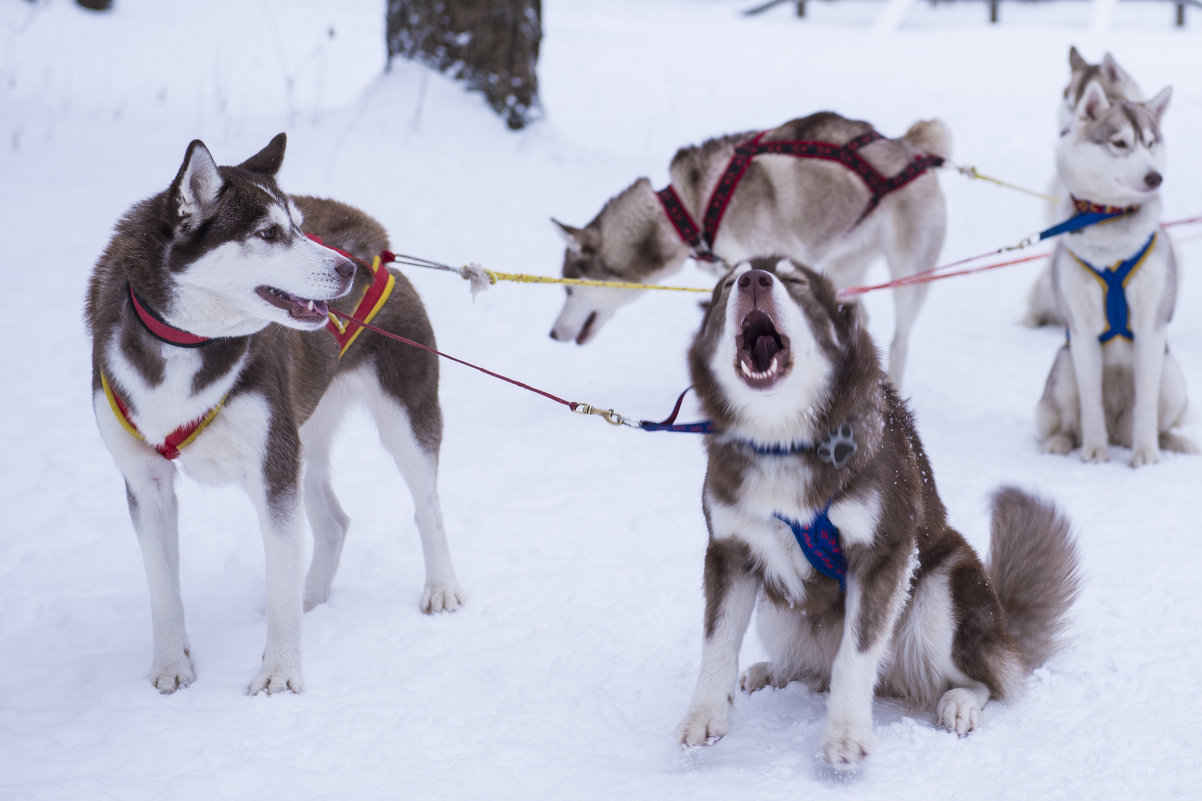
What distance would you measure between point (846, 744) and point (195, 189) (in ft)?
6.78

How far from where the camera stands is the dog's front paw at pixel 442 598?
352cm

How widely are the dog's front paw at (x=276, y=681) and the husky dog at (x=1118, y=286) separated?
3750mm

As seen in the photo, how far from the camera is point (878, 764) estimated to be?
2451 millimetres

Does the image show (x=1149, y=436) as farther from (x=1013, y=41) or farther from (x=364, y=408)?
(x=1013, y=41)

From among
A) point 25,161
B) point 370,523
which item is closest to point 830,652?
point 370,523

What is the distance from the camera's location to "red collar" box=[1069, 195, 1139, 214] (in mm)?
4734

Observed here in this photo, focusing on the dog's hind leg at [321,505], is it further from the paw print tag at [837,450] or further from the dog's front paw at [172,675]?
the paw print tag at [837,450]

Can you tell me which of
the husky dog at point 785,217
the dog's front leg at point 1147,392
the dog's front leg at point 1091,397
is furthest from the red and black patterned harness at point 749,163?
the dog's front leg at point 1147,392

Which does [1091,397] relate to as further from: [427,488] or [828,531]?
[427,488]

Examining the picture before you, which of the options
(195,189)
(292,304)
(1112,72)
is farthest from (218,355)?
(1112,72)

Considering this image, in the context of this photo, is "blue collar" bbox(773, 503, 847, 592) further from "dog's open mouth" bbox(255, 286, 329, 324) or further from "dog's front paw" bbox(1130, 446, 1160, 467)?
"dog's front paw" bbox(1130, 446, 1160, 467)

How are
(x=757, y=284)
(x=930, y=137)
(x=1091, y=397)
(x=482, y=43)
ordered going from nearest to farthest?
(x=757, y=284), (x=1091, y=397), (x=930, y=137), (x=482, y=43)

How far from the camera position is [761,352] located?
2406 mm

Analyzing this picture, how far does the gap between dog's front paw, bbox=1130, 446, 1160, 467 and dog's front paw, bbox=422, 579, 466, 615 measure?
3.24 m
